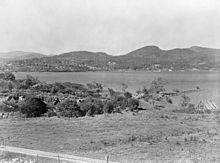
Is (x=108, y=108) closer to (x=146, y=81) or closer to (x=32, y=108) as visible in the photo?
(x=32, y=108)

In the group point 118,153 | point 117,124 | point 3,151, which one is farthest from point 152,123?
point 3,151

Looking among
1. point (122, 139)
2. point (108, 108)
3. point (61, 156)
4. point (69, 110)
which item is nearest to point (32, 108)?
point (69, 110)

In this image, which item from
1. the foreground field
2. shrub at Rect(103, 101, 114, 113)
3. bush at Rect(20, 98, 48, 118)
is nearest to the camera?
the foreground field

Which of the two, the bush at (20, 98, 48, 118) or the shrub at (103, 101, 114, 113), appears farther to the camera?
the shrub at (103, 101, 114, 113)

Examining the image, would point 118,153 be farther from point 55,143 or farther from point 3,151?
point 3,151

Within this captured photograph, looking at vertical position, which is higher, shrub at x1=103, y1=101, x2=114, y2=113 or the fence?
the fence

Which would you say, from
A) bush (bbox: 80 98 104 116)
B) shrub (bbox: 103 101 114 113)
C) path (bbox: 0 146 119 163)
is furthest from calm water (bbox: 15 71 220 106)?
path (bbox: 0 146 119 163)

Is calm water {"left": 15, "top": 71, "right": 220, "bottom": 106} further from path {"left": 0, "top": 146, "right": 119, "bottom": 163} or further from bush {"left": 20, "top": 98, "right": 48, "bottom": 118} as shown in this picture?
path {"left": 0, "top": 146, "right": 119, "bottom": 163}
